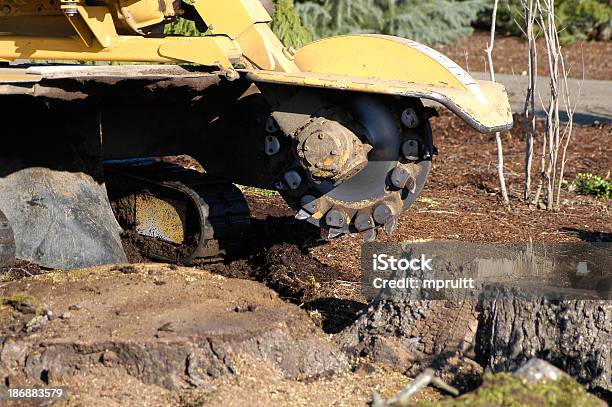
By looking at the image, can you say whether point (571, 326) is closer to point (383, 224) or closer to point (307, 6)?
point (383, 224)

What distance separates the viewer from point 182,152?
6.93m

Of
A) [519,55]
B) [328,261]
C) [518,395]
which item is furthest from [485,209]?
[519,55]

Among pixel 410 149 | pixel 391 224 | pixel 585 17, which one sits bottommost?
pixel 391 224

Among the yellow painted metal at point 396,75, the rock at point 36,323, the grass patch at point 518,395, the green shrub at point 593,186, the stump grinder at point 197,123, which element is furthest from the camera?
the green shrub at point 593,186

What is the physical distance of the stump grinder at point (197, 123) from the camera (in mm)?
5898

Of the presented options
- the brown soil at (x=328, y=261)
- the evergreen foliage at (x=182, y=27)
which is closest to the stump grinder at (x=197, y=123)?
the brown soil at (x=328, y=261)

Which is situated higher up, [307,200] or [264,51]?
[264,51]

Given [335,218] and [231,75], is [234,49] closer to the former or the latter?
[231,75]

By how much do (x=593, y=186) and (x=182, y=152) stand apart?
3.75m

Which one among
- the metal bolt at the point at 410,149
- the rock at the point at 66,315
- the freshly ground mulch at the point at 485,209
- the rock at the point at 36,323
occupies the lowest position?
the freshly ground mulch at the point at 485,209

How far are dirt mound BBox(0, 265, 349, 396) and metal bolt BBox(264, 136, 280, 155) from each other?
97 centimetres

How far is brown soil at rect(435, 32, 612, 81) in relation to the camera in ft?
58.6

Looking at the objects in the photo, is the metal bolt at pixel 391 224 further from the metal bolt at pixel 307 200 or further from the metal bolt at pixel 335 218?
the metal bolt at pixel 307 200

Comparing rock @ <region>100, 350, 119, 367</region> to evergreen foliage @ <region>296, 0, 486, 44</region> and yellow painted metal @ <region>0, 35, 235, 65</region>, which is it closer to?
yellow painted metal @ <region>0, 35, 235, 65</region>
